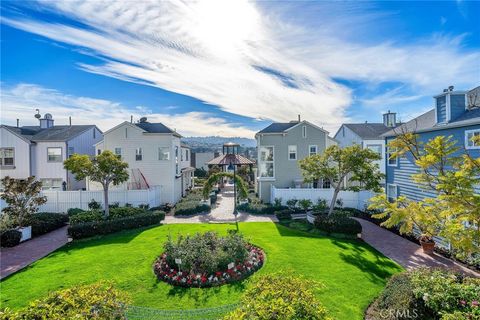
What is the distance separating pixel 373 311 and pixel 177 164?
2152cm

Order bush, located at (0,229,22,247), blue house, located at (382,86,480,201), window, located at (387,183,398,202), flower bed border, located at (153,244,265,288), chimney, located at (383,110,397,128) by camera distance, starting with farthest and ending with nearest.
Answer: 1. chimney, located at (383,110,397,128)
2. window, located at (387,183,398,202)
3. bush, located at (0,229,22,247)
4. blue house, located at (382,86,480,201)
5. flower bed border, located at (153,244,265,288)

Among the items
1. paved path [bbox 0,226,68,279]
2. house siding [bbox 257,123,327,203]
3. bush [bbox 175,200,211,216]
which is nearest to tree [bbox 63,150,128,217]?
paved path [bbox 0,226,68,279]

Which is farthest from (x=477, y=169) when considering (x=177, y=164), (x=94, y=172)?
(x=177, y=164)

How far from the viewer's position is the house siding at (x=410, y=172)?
12.5 meters

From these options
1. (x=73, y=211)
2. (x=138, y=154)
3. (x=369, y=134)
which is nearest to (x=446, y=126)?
(x=369, y=134)

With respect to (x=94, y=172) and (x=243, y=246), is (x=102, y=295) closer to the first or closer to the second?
(x=243, y=246)

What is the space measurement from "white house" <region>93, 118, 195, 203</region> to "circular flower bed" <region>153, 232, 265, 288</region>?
13.7m

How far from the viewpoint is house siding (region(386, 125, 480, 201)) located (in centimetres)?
1246

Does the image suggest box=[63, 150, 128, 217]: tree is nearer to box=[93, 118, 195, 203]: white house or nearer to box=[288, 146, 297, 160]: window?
box=[93, 118, 195, 203]: white house

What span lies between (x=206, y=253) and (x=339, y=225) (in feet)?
27.8

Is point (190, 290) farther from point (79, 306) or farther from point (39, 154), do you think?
point (39, 154)

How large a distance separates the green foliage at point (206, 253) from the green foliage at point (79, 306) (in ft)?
14.7

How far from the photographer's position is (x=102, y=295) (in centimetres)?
492

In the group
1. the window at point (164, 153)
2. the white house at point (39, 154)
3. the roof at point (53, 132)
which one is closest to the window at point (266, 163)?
the window at point (164, 153)
